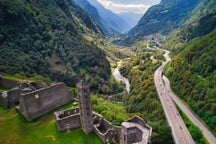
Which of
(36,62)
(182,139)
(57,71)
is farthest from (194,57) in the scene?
(36,62)

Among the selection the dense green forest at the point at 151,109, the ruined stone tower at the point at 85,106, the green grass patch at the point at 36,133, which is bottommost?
the dense green forest at the point at 151,109

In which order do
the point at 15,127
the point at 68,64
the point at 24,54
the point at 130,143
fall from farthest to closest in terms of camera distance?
the point at 68,64 < the point at 24,54 < the point at 15,127 < the point at 130,143

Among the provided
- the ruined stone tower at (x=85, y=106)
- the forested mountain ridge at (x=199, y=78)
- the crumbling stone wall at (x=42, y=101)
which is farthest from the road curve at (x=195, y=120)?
the crumbling stone wall at (x=42, y=101)

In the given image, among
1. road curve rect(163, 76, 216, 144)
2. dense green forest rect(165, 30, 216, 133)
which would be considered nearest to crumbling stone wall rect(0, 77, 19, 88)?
road curve rect(163, 76, 216, 144)

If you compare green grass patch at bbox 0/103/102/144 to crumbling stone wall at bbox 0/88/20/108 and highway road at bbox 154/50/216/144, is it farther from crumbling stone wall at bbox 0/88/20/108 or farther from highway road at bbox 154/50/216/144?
highway road at bbox 154/50/216/144

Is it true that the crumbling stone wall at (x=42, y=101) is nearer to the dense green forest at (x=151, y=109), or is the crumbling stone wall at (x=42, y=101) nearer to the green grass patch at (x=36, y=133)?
the green grass patch at (x=36, y=133)

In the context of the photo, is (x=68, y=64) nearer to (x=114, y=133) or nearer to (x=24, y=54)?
(x=24, y=54)
